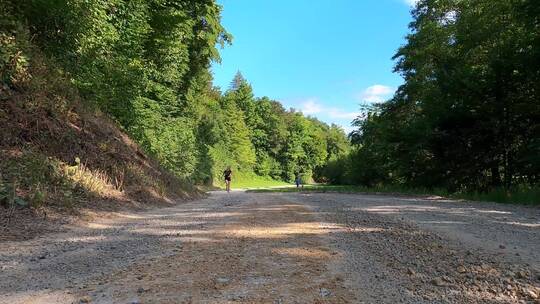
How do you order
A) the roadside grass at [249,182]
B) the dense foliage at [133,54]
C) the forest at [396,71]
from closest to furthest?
Answer: the dense foliage at [133,54] → the forest at [396,71] → the roadside grass at [249,182]

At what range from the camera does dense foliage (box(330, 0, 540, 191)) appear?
18.7m

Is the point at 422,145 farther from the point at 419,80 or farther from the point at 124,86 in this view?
the point at 124,86

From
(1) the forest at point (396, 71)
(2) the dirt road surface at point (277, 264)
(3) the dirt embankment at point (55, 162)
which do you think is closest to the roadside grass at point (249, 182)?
(1) the forest at point (396, 71)

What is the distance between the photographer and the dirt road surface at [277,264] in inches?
153

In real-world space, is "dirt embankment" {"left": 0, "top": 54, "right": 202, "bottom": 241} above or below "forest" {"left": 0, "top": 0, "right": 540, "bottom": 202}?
below

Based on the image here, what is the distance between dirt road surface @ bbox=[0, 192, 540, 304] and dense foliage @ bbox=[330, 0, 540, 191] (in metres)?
11.6

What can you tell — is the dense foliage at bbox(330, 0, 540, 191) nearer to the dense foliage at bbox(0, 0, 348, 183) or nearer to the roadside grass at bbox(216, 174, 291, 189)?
the dense foliage at bbox(0, 0, 348, 183)

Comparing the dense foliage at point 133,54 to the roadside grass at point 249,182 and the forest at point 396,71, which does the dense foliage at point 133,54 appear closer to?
the forest at point 396,71

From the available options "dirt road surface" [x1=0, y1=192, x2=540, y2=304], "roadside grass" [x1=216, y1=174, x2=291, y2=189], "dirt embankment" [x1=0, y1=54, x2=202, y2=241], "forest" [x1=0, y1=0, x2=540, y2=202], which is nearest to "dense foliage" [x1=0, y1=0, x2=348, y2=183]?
"forest" [x1=0, y1=0, x2=540, y2=202]

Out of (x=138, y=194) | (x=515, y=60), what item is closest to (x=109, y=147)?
(x=138, y=194)

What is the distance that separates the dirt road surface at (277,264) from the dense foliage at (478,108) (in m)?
11.6

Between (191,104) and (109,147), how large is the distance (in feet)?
76.8

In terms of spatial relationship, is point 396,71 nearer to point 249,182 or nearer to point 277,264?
point 277,264

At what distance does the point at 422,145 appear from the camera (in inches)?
918
